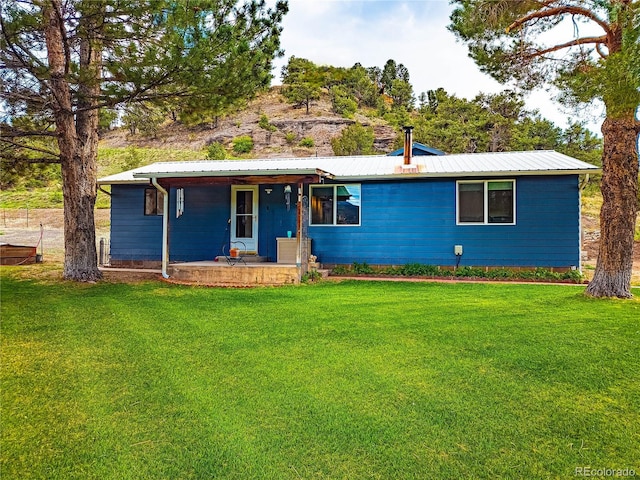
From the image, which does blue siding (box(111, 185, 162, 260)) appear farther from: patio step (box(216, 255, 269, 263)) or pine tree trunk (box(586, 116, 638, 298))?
pine tree trunk (box(586, 116, 638, 298))

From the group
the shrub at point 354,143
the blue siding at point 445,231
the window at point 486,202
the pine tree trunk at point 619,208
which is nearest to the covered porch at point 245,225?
the blue siding at point 445,231

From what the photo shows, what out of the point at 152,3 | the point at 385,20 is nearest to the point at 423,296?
the point at 152,3

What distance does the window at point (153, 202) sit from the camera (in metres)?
11.9

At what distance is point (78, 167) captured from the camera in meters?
8.83

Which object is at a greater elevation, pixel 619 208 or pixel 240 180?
pixel 240 180

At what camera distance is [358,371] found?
343cm

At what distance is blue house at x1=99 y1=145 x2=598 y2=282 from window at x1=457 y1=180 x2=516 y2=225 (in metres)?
0.02

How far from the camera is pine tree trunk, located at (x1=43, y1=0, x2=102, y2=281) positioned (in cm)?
839

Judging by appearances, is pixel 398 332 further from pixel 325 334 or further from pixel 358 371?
pixel 358 371

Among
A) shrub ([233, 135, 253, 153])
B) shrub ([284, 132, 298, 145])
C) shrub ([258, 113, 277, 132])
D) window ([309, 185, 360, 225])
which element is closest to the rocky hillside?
shrub ([284, 132, 298, 145])

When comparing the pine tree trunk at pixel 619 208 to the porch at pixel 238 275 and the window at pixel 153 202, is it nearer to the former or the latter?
the porch at pixel 238 275

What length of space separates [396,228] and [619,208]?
4.64 metres

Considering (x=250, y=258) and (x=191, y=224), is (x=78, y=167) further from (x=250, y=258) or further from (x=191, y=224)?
(x=250, y=258)

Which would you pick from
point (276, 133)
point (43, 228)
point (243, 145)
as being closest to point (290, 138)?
point (276, 133)
